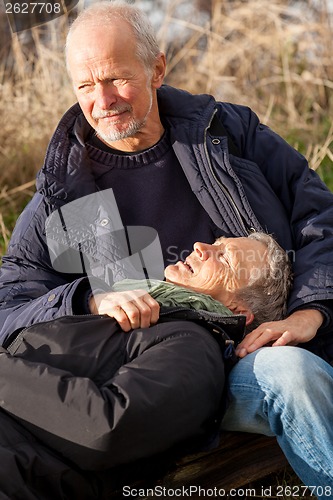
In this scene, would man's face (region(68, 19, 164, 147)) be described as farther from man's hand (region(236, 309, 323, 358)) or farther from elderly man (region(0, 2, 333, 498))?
man's hand (region(236, 309, 323, 358))

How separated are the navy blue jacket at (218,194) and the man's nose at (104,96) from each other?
0.25m

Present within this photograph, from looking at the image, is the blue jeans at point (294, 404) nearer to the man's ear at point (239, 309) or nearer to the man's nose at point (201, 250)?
the man's ear at point (239, 309)

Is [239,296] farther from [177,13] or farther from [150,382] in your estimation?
[177,13]

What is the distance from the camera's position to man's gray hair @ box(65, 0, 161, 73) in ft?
12.0

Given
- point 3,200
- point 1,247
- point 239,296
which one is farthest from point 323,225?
point 3,200

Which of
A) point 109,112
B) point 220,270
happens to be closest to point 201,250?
point 220,270

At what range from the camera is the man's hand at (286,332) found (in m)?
3.19

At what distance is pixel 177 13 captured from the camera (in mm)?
7777

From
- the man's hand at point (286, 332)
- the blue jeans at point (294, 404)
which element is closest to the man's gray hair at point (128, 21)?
the man's hand at point (286, 332)

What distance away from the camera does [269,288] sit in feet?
11.2

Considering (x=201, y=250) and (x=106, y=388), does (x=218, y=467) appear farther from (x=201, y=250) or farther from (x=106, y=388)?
(x=201, y=250)

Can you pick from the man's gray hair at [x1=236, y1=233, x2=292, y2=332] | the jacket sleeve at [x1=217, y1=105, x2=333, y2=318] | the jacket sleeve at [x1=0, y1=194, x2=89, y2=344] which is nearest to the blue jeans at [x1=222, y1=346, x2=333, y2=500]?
the man's gray hair at [x1=236, y1=233, x2=292, y2=332]

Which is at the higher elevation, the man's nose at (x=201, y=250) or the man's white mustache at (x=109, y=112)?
the man's white mustache at (x=109, y=112)

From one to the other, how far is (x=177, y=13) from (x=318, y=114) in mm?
1725
